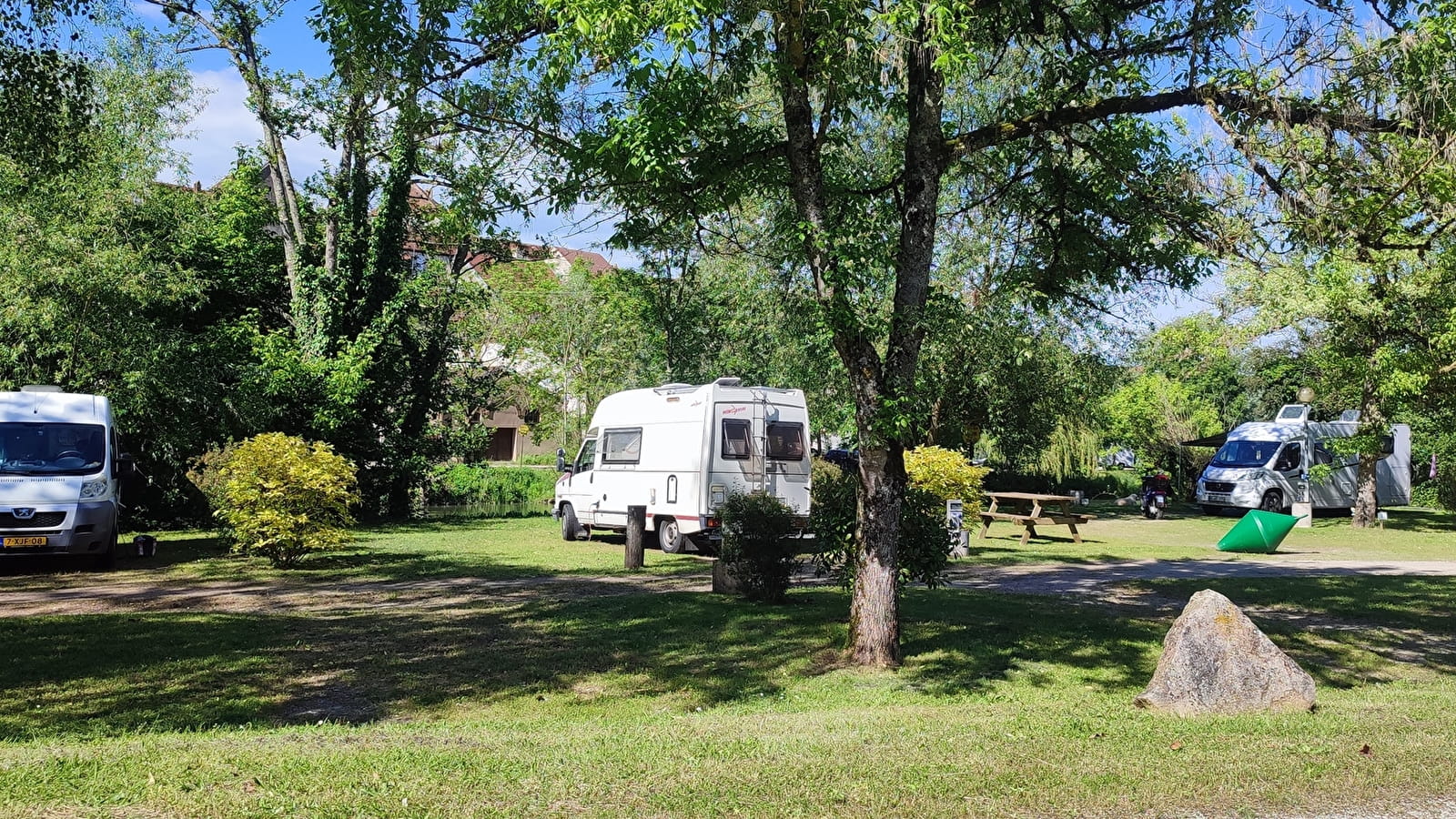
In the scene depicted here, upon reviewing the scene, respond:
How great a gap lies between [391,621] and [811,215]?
19.6ft

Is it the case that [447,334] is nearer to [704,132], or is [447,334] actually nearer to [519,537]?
[519,537]

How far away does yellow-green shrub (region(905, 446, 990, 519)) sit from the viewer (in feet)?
62.3

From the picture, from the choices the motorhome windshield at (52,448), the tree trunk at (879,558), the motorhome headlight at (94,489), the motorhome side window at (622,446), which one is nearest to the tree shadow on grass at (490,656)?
the tree trunk at (879,558)

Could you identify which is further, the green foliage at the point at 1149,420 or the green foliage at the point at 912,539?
the green foliage at the point at 1149,420

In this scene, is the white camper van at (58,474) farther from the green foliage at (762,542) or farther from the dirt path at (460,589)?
the green foliage at (762,542)

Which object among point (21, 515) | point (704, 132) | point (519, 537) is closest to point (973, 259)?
point (519, 537)

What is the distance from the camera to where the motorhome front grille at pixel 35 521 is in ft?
46.3

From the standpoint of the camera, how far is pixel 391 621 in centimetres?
1085

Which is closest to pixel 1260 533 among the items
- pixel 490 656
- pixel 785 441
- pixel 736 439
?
pixel 785 441

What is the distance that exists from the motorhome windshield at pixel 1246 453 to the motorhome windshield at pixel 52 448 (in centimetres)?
3002

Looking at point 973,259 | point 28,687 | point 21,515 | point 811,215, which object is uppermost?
point 973,259

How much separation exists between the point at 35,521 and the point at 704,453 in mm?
9556

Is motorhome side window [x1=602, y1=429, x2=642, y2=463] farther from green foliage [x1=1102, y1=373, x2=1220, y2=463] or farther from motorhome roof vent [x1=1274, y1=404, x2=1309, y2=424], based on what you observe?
green foliage [x1=1102, y1=373, x2=1220, y2=463]

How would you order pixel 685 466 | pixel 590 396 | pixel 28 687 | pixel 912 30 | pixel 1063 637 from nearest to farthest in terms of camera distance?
pixel 28 687 → pixel 912 30 → pixel 1063 637 → pixel 685 466 → pixel 590 396
